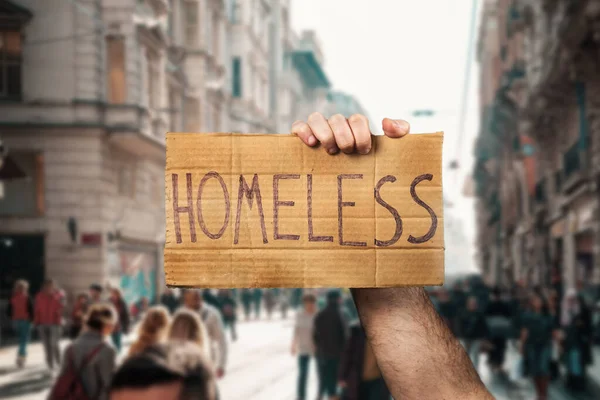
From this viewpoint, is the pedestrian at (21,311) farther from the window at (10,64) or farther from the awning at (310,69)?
the awning at (310,69)

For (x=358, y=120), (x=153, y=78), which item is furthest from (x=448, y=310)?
(x=358, y=120)

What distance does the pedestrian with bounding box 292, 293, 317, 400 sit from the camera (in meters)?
12.1

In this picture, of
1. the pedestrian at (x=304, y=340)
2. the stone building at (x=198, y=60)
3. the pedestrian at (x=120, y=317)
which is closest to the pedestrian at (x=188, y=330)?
the pedestrian at (x=304, y=340)

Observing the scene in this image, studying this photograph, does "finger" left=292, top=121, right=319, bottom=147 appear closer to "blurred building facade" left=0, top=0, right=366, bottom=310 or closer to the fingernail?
the fingernail

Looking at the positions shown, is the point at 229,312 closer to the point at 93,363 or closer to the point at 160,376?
the point at 93,363

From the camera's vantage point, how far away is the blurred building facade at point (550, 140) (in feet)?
66.9

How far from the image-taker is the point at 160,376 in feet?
12.1

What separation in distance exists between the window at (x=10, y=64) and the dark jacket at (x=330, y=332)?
52.2 feet

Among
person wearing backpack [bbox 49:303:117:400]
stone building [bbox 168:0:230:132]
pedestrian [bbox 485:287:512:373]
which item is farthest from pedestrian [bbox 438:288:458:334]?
stone building [bbox 168:0:230:132]

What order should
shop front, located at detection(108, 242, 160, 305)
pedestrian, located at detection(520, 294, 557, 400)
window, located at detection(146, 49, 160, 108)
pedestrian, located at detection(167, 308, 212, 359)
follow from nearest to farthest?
pedestrian, located at detection(167, 308, 212, 359) → pedestrian, located at detection(520, 294, 557, 400) → shop front, located at detection(108, 242, 160, 305) → window, located at detection(146, 49, 160, 108)

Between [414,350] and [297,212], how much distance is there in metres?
0.42

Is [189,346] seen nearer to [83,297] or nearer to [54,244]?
[83,297]

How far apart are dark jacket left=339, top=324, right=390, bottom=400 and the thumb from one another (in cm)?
743

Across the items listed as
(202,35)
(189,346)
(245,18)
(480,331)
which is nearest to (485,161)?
(245,18)
